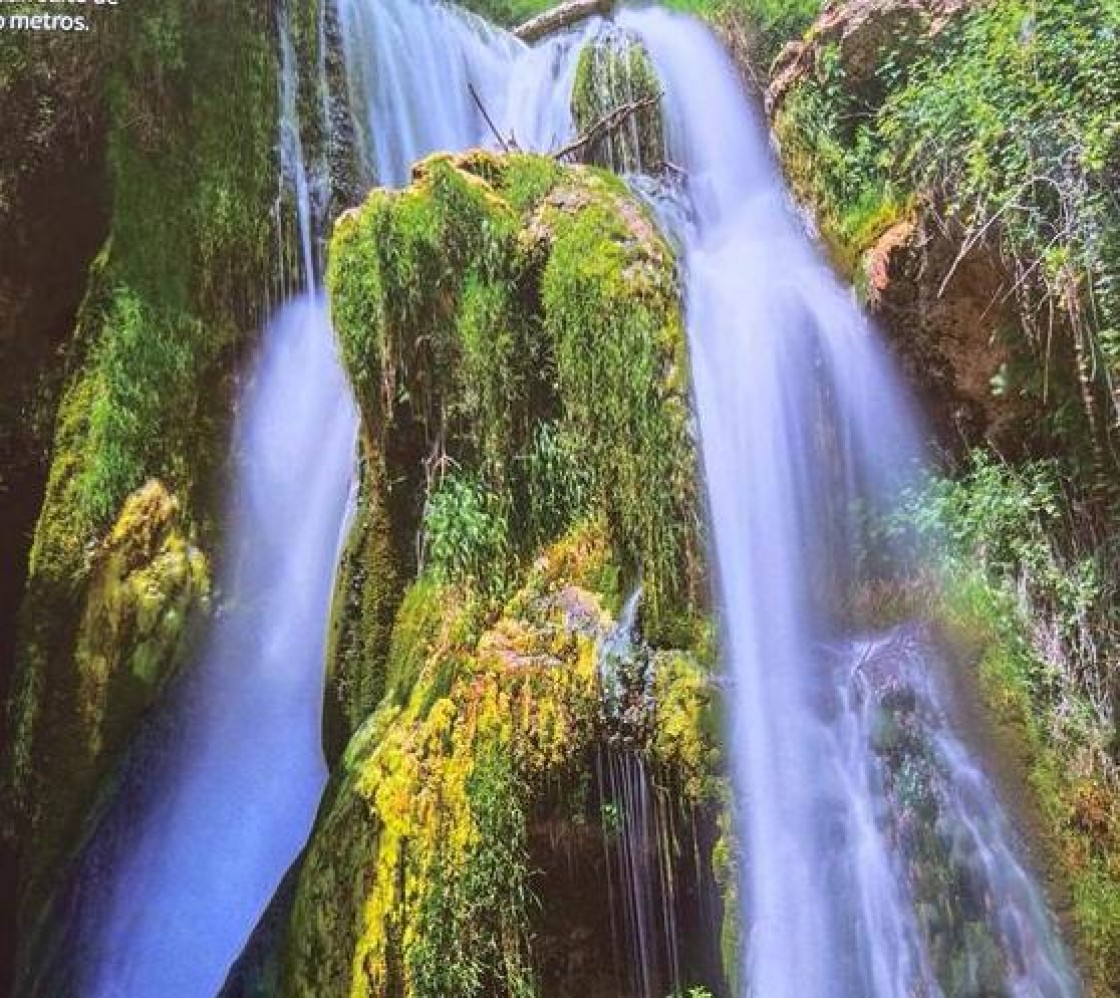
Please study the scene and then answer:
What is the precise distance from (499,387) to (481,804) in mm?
1715

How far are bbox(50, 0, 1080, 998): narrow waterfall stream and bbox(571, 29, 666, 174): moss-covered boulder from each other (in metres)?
0.65

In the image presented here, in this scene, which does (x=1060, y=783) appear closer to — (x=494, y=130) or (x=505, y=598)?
(x=505, y=598)

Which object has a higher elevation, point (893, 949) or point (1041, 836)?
point (1041, 836)

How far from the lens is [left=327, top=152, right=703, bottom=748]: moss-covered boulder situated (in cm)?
408

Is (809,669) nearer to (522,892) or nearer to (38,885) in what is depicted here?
(522,892)

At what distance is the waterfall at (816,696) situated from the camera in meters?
3.71

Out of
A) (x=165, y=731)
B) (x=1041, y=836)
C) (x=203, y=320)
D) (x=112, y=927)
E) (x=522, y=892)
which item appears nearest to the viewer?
(x=522, y=892)

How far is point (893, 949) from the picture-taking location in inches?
146

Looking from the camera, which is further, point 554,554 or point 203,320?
point 203,320

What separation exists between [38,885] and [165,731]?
2.78ft

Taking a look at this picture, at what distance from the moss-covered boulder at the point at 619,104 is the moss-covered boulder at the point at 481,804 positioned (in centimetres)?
377

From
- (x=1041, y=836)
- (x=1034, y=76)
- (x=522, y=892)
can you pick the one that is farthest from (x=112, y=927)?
(x=1034, y=76)

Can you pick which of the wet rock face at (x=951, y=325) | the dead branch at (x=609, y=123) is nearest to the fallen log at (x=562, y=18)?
the dead branch at (x=609, y=123)

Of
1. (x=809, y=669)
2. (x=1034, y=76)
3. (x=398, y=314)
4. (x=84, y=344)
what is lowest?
(x=809, y=669)
